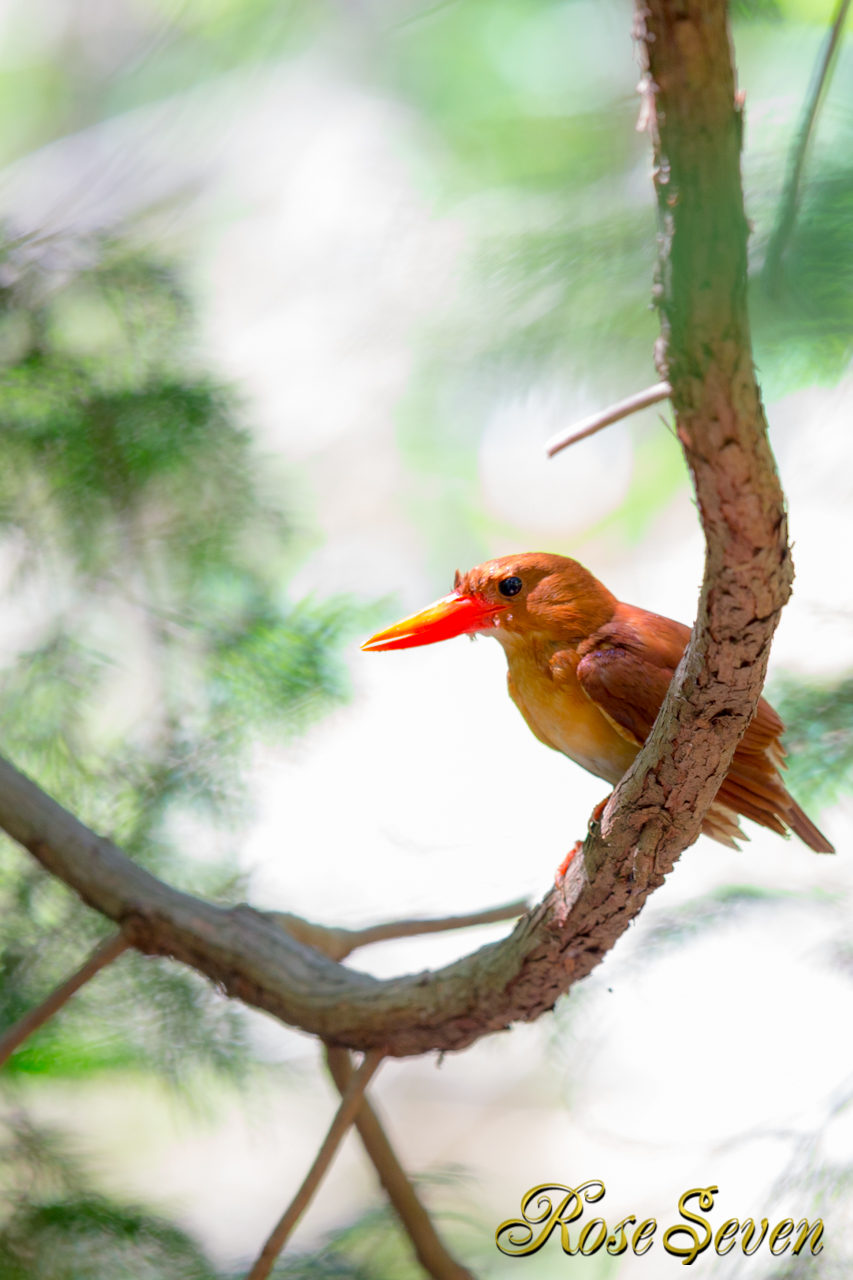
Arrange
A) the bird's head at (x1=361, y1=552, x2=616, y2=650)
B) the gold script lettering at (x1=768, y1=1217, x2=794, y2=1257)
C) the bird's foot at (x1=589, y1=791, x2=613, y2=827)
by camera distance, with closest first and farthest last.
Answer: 1. the bird's foot at (x1=589, y1=791, x2=613, y2=827)
2. the bird's head at (x1=361, y1=552, x2=616, y2=650)
3. the gold script lettering at (x1=768, y1=1217, x2=794, y2=1257)

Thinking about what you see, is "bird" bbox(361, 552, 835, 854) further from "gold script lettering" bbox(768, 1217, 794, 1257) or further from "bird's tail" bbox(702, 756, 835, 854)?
"gold script lettering" bbox(768, 1217, 794, 1257)

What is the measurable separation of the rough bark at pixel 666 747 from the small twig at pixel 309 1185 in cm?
10

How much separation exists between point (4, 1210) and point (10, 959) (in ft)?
1.06

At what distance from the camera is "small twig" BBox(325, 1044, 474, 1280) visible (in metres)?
1.15

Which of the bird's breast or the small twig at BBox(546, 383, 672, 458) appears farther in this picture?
the bird's breast

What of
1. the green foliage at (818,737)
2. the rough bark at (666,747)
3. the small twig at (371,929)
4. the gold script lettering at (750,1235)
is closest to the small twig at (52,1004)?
the rough bark at (666,747)

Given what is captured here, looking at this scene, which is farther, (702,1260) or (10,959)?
(10,959)

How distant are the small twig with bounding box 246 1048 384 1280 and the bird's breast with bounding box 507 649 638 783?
0.40 metres

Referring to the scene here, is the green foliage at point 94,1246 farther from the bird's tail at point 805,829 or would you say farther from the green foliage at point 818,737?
the green foliage at point 818,737

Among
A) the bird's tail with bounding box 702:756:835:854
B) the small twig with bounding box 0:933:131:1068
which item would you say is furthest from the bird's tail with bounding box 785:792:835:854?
the small twig with bounding box 0:933:131:1068

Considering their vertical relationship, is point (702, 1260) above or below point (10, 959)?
below

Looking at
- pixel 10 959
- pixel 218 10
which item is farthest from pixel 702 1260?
pixel 218 10

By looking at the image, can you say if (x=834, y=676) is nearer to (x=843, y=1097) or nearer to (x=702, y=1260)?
(x=843, y=1097)

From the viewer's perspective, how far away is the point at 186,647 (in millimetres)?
1667
